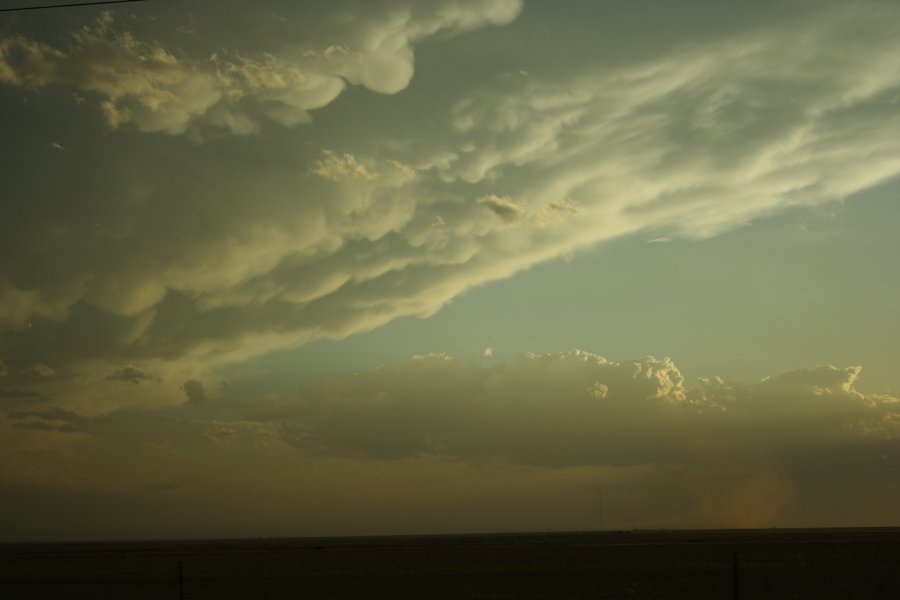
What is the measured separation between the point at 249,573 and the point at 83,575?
1609cm

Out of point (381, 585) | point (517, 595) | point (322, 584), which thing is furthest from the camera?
point (322, 584)

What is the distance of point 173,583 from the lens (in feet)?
195

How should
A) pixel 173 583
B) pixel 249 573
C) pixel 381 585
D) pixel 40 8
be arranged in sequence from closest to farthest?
pixel 40 8
pixel 381 585
pixel 173 583
pixel 249 573

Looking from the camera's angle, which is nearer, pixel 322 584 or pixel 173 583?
pixel 322 584

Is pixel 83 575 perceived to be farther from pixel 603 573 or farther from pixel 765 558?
pixel 765 558

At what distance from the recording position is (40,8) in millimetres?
20484

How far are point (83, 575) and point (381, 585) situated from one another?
35962mm

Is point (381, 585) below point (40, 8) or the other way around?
below

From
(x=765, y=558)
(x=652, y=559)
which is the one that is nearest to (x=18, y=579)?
(x=652, y=559)

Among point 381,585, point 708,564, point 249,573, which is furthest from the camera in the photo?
point 249,573

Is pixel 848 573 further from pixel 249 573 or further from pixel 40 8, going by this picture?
pixel 40 8

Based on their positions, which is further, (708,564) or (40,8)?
(708,564)

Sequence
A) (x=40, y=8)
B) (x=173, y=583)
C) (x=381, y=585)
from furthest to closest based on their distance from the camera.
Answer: (x=173, y=583) < (x=381, y=585) < (x=40, y=8)

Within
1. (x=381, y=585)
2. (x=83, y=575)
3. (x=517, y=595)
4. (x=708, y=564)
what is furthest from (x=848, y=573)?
(x=83, y=575)
